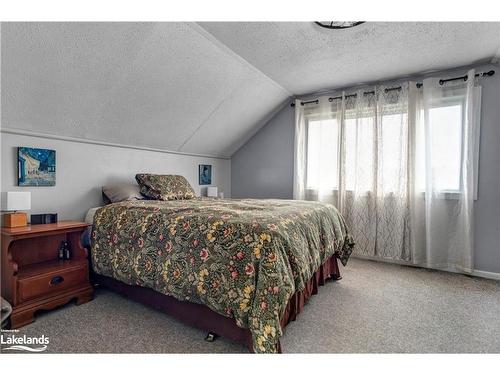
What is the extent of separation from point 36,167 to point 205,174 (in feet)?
7.24

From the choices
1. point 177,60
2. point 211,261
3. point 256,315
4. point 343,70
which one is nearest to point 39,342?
point 211,261

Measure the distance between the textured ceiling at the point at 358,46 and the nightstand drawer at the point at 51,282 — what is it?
2229mm

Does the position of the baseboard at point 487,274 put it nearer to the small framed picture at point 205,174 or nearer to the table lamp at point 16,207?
the small framed picture at point 205,174

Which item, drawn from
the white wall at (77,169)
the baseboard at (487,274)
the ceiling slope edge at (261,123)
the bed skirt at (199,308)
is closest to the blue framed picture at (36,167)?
the white wall at (77,169)

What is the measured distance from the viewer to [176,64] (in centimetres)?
239

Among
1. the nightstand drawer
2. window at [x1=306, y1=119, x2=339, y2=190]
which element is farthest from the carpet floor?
window at [x1=306, y1=119, x2=339, y2=190]

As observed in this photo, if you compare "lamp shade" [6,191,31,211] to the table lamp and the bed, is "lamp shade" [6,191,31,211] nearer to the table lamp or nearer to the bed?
the table lamp

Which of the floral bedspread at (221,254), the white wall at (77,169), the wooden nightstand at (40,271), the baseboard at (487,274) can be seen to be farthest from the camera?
the baseboard at (487,274)

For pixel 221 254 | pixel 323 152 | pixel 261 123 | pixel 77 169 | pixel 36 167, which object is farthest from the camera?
pixel 261 123

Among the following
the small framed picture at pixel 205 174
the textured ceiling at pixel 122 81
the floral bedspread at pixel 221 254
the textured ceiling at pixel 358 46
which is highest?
the textured ceiling at pixel 358 46

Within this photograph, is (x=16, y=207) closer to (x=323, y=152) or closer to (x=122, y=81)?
(x=122, y=81)

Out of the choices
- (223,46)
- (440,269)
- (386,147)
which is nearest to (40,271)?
(223,46)

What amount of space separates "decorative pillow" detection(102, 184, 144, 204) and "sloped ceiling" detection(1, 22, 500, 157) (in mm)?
546

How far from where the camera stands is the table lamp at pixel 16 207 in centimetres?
185
